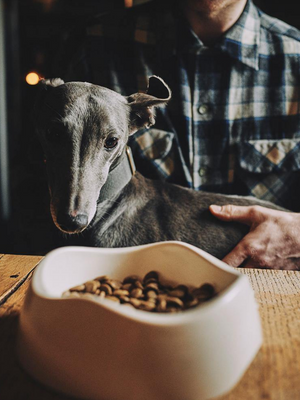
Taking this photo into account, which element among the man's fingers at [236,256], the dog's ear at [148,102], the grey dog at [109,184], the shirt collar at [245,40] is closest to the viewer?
the grey dog at [109,184]

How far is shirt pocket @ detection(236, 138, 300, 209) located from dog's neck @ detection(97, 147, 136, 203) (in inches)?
22.2

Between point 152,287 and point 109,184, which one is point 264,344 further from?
point 109,184

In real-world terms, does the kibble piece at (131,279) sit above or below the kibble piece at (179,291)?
below

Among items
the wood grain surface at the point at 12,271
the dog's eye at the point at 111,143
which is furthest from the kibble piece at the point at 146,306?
the dog's eye at the point at 111,143

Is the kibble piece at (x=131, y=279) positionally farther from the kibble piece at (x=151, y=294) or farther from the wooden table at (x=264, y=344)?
the wooden table at (x=264, y=344)

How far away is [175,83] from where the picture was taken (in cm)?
143

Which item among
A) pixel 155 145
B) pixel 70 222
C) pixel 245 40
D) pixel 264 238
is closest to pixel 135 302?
pixel 70 222

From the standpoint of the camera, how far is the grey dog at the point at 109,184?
0.82 meters

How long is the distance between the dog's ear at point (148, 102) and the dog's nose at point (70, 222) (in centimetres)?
35

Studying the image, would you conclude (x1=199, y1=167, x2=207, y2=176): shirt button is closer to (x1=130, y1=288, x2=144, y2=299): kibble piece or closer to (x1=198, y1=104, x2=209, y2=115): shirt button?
(x1=198, y1=104, x2=209, y2=115): shirt button

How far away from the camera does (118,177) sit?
0.99 m

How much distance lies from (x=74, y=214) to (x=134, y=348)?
0.40 meters

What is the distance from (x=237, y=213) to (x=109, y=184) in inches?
14.9

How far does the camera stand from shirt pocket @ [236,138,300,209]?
142 cm
